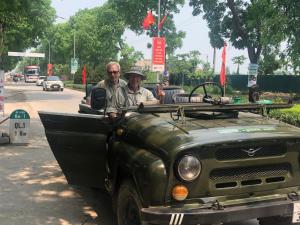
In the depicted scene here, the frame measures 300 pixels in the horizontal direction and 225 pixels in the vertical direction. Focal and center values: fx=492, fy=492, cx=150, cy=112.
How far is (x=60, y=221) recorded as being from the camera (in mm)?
5594

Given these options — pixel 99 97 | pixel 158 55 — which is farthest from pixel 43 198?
pixel 158 55

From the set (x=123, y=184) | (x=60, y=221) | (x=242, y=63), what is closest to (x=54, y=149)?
(x=60, y=221)

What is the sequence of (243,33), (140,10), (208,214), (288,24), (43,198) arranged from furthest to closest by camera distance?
1. (140,10)
2. (243,33)
3. (288,24)
4. (43,198)
5. (208,214)

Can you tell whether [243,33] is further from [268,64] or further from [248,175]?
[248,175]

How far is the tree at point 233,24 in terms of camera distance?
39.1m

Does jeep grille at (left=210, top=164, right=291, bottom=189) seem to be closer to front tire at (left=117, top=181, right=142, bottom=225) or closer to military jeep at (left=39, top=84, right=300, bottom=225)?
military jeep at (left=39, top=84, right=300, bottom=225)

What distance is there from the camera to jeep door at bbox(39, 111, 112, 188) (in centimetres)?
509

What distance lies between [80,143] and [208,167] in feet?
5.85

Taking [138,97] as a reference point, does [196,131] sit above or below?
below

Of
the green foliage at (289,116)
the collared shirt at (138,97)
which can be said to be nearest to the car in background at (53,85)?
the green foliage at (289,116)

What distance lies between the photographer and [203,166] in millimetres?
3945

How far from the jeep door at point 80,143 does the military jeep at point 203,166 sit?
196 mm

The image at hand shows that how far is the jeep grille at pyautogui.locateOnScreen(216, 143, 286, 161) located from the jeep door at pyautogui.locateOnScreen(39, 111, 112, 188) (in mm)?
1392

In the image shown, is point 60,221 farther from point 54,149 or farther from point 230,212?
point 230,212
